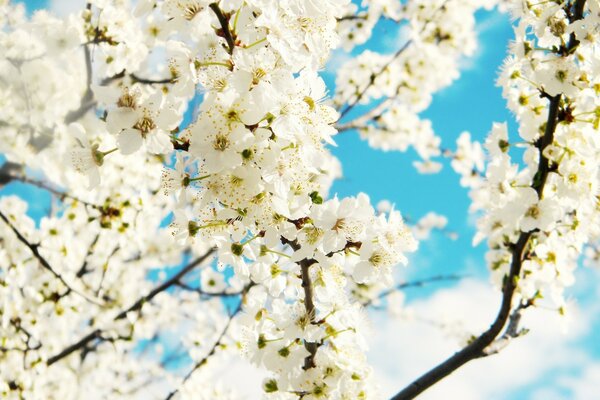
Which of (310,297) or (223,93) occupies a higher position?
(223,93)

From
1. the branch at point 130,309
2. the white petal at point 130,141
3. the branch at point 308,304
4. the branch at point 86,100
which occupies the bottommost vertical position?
the branch at point 308,304

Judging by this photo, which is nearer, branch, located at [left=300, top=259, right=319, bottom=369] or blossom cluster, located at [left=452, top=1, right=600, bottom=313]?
branch, located at [left=300, top=259, right=319, bottom=369]

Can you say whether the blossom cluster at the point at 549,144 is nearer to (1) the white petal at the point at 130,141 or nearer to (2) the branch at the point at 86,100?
(1) the white petal at the point at 130,141

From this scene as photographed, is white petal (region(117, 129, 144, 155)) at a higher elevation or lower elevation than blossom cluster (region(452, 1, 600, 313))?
lower

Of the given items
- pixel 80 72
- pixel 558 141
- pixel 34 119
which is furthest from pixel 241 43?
pixel 34 119

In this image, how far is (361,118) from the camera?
5547mm

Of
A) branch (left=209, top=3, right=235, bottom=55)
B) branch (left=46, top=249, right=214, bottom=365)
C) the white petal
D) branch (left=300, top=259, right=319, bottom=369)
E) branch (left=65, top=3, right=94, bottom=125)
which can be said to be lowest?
branch (left=300, top=259, right=319, bottom=369)

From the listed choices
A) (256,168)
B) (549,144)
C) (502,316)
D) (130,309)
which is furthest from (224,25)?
(130,309)

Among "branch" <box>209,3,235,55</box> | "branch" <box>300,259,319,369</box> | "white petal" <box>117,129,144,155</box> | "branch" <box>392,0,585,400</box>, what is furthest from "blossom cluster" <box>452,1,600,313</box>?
"white petal" <box>117,129,144,155</box>

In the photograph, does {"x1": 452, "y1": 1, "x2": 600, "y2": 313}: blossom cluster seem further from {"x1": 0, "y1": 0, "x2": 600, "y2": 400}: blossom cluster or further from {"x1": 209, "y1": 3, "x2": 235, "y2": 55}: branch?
{"x1": 209, "y1": 3, "x2": 235, "y2": 55}: branch

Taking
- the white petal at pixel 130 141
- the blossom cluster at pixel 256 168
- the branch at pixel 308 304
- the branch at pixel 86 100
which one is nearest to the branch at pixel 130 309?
the blossom cluster at pixel 256 168

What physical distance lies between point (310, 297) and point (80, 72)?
3355 mm

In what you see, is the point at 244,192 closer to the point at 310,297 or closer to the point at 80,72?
the point at 310,297

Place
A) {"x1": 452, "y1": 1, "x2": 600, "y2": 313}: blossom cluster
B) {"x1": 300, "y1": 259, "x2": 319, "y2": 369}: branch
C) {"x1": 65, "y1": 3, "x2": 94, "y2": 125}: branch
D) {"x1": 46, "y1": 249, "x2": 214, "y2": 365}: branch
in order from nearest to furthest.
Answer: {"x1": 300, "y1": 259, "x2": 319, "y2": 369}: branch → {"x1": 452, "y1": 1, "x2": 600, "y2": 313}: blossom cluster → {"x1": 65, "y1": 3, "x2": 94, "y2": 125}: branch → {"x1": 46, "y1": 249, "x2": 214, "y2": 365}: branch
